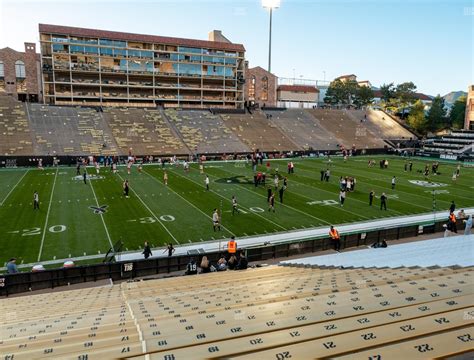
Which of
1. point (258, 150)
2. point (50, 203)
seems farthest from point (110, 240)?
point (258, 150)

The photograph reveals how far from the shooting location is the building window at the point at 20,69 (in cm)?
6022

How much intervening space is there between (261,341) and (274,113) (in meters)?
69.9

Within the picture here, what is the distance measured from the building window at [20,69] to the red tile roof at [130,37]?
6.30 metres

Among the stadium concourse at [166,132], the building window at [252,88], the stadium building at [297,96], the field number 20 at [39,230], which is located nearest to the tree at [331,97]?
the stadium building at [297,96]

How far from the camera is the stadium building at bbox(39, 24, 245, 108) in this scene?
60.6m

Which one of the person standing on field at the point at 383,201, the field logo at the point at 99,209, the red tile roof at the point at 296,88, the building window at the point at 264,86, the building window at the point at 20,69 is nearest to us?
the field logo at the point at 99,209

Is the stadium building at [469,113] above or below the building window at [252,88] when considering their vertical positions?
below

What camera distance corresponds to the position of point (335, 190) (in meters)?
29.7

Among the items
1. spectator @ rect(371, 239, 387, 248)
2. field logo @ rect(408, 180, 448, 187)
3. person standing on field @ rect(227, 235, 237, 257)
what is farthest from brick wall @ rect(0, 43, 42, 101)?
spectator @ rect(371, 239, 387, 248)

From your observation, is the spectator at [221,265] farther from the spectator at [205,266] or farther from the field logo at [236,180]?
the field logo at [236,180]

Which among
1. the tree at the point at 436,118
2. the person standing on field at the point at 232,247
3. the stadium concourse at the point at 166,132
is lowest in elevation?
the person standing on field at the point at 232,247

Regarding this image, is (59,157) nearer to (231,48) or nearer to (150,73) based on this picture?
(150,73)

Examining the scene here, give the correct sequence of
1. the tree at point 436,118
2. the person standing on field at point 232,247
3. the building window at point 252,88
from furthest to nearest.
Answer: the tree at point 436,118 → the building window at point 252,88 → the person standing on field at point 232,247

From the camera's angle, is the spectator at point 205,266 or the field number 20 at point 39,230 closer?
the spectator at point 205,266
